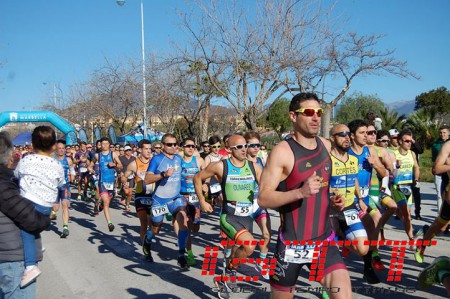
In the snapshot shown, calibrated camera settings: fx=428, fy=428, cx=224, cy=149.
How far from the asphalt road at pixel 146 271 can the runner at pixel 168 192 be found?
0.54 metres

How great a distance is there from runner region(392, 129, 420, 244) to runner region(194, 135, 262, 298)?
2.84m

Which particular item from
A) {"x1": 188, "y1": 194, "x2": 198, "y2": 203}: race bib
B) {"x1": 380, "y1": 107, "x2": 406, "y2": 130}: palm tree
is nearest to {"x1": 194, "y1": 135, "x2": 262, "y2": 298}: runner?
{"x1": 188, "y1": 194, "x2": 198, "y2": 203}: race bib

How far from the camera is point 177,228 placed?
262 inches

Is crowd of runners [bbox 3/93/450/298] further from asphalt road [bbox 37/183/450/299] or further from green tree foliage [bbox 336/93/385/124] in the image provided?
green tree foliage [bbox 336/93/385/124]

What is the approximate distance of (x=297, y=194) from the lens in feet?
9.80

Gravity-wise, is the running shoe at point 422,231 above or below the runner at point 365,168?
below

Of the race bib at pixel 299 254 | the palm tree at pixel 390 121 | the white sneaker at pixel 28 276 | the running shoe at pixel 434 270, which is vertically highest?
the palm tree at pixel 390 121

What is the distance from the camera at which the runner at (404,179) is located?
699 centimetres

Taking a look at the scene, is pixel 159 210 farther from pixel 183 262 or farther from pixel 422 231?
pixel 422 231

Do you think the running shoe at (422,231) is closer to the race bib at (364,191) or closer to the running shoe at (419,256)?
the running shoe at (419,256)

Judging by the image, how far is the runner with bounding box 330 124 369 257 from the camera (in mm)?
4836

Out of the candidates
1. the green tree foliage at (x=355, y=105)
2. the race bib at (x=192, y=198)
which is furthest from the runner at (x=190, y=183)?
the green tree foliage at (x=355, y=105)

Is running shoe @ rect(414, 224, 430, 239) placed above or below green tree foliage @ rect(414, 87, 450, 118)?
below

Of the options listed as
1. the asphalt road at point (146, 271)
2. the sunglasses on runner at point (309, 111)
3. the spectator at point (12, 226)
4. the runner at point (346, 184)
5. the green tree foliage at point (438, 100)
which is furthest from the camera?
the green tree foliage at point (438, 100)
